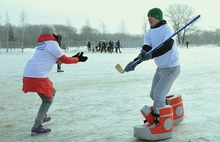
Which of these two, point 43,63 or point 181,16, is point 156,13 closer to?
point 43,63

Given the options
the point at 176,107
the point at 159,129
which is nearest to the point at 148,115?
the point at 159,129

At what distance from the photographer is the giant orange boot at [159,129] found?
3824 mm

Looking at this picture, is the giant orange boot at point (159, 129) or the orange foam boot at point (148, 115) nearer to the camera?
the giant orange boot at point (159, 129)

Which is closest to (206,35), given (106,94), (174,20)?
(174,20)

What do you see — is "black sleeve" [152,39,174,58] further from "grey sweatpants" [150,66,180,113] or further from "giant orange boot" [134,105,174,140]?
"giant orange boot" [134,105,174,140]

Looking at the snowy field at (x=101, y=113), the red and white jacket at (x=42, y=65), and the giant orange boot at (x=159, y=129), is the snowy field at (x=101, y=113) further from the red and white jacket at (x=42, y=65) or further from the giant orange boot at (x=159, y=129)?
the red and white jacket at (x=42, y=65)

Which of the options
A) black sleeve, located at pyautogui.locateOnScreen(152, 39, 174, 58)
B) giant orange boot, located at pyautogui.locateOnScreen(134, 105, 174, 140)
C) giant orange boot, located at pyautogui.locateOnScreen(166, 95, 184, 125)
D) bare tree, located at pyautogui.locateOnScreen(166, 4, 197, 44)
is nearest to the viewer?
black sleeve, located at pyautogui.locateOnScreen(152, 39, 174, 58)

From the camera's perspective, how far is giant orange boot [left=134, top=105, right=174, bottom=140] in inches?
151

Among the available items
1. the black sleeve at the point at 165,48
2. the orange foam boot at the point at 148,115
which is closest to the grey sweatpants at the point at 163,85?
the orange foam boot at the point at 148,115

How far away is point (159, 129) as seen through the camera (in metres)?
3.84

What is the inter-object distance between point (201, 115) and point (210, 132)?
0.91m

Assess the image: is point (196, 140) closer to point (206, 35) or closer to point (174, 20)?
point (174, 20)

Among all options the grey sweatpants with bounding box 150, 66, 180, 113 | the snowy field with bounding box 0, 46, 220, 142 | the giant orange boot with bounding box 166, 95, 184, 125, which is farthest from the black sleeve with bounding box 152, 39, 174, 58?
the snowy field with bounding box 0, 46, 220, 142

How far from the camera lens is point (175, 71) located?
13.0 feet
